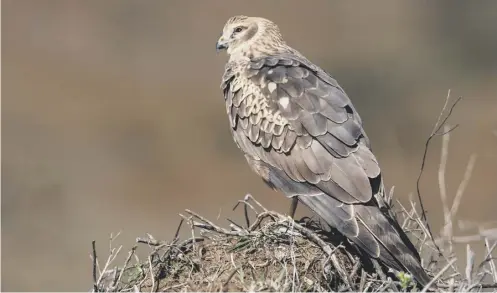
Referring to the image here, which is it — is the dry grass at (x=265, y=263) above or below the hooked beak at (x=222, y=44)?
below

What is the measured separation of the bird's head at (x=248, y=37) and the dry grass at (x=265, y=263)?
1788 millimetres

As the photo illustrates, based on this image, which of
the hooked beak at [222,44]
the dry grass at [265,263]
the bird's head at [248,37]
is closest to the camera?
the dry grass at [265,263]

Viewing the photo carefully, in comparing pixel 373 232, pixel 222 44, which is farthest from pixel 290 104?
pixel 222 44

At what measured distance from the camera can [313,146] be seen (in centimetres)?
654

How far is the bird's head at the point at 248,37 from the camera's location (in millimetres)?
7535

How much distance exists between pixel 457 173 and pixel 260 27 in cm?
641

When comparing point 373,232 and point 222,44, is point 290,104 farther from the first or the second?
point 222,44

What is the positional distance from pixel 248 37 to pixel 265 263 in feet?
7.61

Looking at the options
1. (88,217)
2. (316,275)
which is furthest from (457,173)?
(316,275)

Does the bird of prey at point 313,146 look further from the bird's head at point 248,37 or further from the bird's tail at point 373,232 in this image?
the bird's head at point 248,37

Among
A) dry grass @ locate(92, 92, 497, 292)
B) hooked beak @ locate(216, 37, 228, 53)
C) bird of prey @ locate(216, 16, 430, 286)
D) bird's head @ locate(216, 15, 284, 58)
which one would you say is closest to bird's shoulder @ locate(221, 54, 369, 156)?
bird of prey @ locate(216, 16, 430, 286)

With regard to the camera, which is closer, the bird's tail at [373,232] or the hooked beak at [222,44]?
the bird's tail at [373,232]

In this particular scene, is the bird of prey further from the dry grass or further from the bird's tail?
the dry grass

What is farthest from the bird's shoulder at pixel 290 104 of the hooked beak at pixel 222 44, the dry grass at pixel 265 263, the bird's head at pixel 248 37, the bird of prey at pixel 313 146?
the dry grass at pixel 265 263
